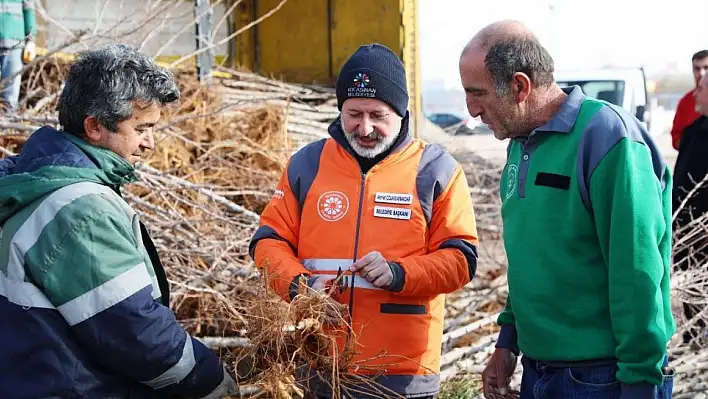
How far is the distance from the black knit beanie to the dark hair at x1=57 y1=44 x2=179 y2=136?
0.85 metres

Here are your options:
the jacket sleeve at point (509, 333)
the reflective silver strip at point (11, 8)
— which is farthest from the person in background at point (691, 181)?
the reflective silver strip at point (11, 8)

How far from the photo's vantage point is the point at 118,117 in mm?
2363

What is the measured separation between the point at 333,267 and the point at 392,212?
275mm

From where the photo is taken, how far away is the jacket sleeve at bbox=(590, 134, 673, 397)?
84.4 inches

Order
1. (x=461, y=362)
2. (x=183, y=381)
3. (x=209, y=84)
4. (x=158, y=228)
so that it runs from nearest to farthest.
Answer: (x=183, y=381) → (x=461, y=362) → (x=158, y=228) → (x=209, y=84)

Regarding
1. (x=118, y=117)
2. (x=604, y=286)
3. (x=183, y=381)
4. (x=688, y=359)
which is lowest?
(x=688, y=359)

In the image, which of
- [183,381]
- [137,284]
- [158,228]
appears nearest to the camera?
[137,284]

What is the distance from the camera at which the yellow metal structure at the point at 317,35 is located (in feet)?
28.3

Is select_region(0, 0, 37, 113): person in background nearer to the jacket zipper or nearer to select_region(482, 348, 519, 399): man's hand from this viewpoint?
the jacket zipper

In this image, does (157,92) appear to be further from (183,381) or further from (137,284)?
(183,381)

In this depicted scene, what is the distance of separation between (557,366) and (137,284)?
1163 millimetres

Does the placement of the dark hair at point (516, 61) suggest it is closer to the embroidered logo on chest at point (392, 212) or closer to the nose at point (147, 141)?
the embroidered logo on chest at point (392, 212)

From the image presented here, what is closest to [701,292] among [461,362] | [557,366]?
[461,362]

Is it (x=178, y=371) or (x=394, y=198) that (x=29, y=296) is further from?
(x=394, y=198)
